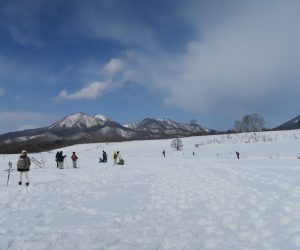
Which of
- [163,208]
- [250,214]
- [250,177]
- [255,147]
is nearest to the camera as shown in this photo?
[250,214]

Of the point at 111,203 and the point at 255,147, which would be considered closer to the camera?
the point at 111,203

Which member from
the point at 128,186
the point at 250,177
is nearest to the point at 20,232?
the point at 128,186

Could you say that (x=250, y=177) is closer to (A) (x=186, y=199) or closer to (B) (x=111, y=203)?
(A) (x=186, y=199)

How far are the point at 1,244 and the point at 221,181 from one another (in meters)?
11.9

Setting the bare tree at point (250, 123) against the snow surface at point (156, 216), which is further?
the bare tree at point (250, 123)

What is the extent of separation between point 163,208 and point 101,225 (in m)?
2.68

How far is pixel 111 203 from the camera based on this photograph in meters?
12.2

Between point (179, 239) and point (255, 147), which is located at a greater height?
point (255, 147)

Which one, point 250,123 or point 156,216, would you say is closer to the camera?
point 156,216

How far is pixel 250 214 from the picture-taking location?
9.93m

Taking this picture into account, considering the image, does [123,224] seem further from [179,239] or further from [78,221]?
[179,239]

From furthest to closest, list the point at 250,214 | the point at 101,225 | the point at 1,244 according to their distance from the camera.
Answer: the point at 250,214
the point at 101,225
the point at 1,244

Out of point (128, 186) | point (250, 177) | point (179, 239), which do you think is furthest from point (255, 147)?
point (179, 239)

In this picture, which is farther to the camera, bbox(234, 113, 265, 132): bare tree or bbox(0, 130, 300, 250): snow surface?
bbox(234, 113, 265, 132): bare tree
